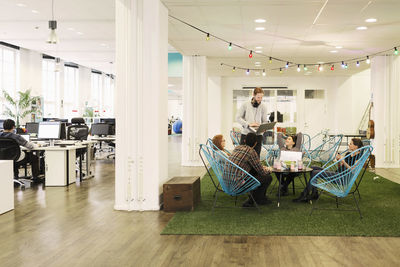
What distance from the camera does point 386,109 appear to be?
10844 mm

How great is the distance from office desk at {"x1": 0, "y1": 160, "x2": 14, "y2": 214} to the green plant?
881cm

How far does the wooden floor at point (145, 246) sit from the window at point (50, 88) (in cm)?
1376

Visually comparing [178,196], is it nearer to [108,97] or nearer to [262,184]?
[262,184]

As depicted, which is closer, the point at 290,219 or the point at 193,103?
the point at 290,219

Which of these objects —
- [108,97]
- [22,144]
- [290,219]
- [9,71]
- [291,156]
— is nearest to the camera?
[290,219]

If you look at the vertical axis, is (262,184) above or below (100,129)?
below

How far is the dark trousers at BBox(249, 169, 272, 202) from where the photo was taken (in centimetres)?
562

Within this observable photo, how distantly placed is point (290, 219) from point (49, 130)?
544 cm

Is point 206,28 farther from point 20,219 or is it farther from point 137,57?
point 20,219

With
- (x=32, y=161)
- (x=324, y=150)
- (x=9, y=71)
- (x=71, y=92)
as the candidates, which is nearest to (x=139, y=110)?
(x=32, y=161)

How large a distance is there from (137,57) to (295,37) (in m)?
4.27

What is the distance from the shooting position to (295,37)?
8.62 meters

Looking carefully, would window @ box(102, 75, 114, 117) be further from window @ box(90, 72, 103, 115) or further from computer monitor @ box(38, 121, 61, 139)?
computer monitor @ box(38, 121, 61, 139)

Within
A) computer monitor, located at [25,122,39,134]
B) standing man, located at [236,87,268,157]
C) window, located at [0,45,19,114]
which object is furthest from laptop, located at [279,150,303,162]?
window, located at [0,45,19,114]
